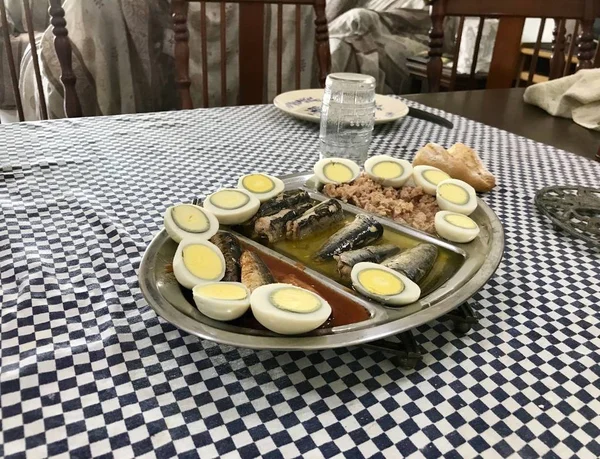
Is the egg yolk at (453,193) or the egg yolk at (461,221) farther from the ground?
the egg yolk at (453,193)

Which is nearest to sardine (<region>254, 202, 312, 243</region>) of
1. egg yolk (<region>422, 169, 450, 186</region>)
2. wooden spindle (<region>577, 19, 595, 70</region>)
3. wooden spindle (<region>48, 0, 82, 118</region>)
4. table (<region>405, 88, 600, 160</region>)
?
egg yolk (<region>422, 169, 450, 186</region>)

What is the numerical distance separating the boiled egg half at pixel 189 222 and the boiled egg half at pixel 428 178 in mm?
469

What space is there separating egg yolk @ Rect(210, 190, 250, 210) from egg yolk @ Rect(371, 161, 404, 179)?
346 millimetres

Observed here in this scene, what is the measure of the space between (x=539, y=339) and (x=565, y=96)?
4.81 feet

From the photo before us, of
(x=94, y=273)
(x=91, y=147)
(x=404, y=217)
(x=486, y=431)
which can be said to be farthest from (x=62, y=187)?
(x=486, y=431)

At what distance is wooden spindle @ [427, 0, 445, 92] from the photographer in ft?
7.23

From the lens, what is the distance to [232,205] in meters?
0.90

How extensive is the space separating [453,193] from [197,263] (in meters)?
0.55

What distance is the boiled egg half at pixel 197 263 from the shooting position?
70 cm

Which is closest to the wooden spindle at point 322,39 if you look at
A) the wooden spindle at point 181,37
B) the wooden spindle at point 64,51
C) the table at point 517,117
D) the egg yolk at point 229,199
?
the table at point 517,117

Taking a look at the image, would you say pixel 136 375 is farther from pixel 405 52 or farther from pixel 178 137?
pixel 405 52

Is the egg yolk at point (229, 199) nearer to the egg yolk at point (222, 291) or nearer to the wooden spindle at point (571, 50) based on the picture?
the egg yolk at point (222, 291)

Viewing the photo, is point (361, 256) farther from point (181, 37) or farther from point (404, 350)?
point (181, 37)

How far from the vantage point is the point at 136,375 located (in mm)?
630
